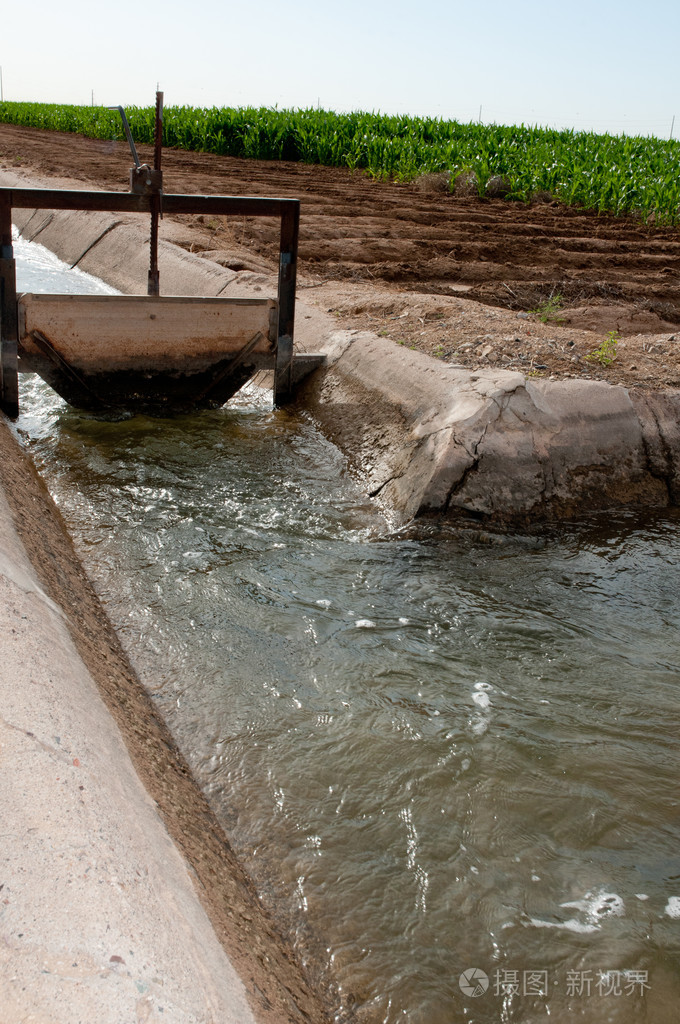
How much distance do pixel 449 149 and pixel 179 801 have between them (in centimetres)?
2012

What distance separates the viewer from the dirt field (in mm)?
5973

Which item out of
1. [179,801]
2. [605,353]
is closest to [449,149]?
[605,353]

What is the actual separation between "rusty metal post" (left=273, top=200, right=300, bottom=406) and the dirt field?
0.77 metres

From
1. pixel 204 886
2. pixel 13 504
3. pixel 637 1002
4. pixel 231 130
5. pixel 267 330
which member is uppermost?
pixel 231 130

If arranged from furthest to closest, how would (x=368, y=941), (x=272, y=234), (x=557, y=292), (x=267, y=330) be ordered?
(x=272, y=234), (x=557, y=292), (x=267, y=330), (x=368, y=941)

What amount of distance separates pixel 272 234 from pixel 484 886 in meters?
10.9

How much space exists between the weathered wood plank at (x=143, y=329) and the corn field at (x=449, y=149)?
36.3 ft

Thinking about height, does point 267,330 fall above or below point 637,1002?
above

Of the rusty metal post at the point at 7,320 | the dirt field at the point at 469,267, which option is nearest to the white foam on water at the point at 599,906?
the dirt field at the point at 469,267

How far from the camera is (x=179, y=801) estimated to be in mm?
2502

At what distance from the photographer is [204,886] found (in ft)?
6.93

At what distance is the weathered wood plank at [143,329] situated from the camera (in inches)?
238

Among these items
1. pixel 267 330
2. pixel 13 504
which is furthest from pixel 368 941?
pixel 267 330

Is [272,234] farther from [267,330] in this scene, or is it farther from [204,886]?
[204,886]
